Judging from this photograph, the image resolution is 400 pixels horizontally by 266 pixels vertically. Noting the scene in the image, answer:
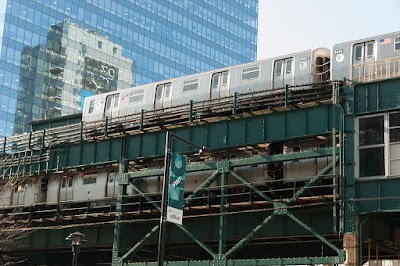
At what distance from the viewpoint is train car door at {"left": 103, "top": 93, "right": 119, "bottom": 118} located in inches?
2031

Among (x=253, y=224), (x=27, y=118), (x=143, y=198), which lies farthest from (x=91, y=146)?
(x=27, y=118)

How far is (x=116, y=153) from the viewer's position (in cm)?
4475

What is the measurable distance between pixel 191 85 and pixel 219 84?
2.33 metres

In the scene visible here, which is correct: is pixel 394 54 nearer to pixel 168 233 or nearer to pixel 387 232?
pixel 387 232

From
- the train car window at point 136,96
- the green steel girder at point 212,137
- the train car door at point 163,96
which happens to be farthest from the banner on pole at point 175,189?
the train car window at point 136,96

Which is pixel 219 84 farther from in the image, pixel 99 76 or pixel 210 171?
pixel 99 76

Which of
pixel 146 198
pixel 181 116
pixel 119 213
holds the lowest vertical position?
pixel 119 213

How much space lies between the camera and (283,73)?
41.7m

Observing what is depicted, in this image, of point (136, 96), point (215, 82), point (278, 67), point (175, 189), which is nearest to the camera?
point (175, 189)

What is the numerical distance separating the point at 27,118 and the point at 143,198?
288ft

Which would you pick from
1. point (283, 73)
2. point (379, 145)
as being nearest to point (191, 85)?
point (283, 73)

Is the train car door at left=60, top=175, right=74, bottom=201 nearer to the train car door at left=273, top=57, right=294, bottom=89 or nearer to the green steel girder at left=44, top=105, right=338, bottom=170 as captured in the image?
the green steel girder at left=44, top=105, right=338, bottom=170

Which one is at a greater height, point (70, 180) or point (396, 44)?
point (396, 44)

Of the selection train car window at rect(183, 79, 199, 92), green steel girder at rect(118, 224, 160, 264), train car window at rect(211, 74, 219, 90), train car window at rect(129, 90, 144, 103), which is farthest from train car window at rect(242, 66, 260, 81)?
green steel girder at rect(118, 224, 160, 264)
